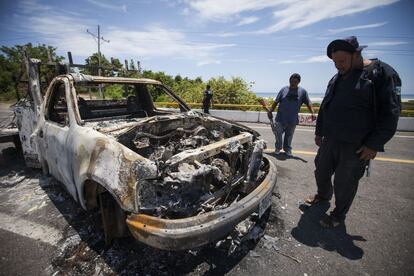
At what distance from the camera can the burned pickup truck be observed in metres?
1.76

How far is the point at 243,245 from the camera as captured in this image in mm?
2412

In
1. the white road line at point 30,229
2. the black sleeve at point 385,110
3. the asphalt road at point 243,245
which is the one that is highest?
the black sleeve at point 385,110

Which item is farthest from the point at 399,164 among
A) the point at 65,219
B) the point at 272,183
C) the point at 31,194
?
the point at 31,194

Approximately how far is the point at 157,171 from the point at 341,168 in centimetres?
209

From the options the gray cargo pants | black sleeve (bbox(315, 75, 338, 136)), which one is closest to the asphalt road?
the gray cargo pants

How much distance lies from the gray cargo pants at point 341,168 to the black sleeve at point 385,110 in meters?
0.21

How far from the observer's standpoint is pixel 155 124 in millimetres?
2955

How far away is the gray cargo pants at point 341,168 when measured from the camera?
2531 millimetres

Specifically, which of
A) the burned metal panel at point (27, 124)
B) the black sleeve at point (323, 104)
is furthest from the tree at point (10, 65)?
the black sleeve at point (323, 104)

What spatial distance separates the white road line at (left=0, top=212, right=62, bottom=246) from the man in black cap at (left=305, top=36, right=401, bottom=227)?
3095mm

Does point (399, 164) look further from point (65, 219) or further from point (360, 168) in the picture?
point (65, 219)

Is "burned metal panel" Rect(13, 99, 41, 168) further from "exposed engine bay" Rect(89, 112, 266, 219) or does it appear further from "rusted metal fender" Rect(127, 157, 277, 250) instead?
"rusted metal fender" Rect(127, 157, 277, 250)

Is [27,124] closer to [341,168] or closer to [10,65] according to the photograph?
[341,168]

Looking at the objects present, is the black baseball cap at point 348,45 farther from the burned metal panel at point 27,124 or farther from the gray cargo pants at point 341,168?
the burned metal panel at point 27,124
